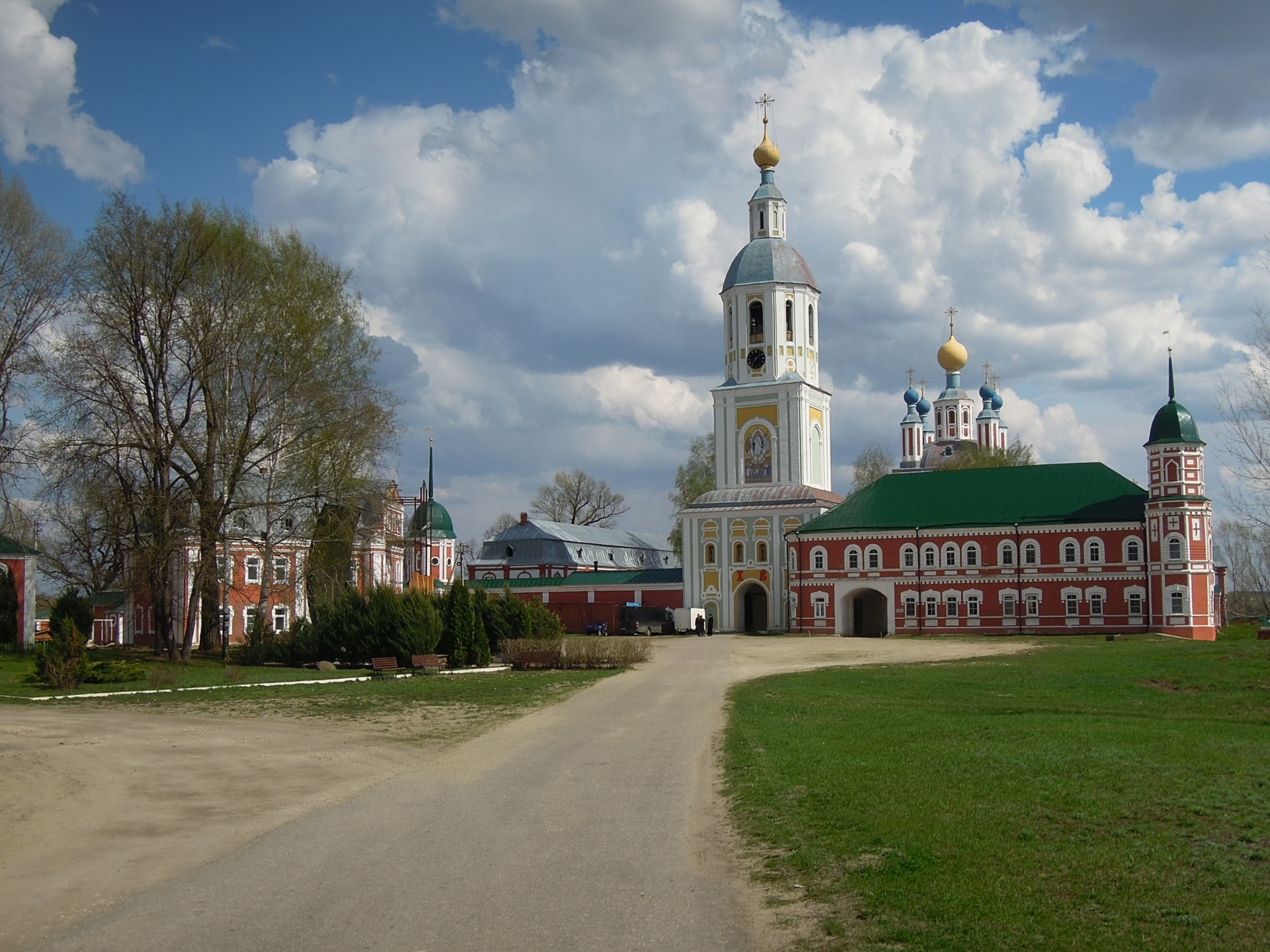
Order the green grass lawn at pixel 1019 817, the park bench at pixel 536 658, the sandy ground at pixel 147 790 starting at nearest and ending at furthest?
the green grass lawn at pixel 1019 817
the sandy ground at pixel 147 790
the park bench at pixel 536 658

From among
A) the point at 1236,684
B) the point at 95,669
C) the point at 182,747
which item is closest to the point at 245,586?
the point at 95,669

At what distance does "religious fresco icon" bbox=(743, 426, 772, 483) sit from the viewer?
67.3m

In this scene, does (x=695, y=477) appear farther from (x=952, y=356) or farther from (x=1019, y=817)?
(x=1019, y=817)

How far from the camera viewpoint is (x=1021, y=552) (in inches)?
2251

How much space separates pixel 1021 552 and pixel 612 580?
982 inches

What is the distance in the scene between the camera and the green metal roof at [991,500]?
56375 mm

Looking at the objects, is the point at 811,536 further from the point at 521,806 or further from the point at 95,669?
the point at 521,806

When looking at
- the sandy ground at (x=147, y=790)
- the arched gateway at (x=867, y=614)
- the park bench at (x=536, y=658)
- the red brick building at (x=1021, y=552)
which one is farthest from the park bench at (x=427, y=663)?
the arched gateway at (x=867, y=614)

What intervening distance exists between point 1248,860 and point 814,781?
5184 millimetres

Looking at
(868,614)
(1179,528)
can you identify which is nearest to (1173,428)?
(1179,528)

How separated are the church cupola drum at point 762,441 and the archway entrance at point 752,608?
0.05 m

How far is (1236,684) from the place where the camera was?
23.2 meters

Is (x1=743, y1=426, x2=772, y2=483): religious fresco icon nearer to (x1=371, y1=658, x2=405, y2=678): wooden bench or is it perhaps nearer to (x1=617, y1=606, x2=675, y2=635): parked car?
Answer: (x1=617, y1=606, x2=675, y2=635): parked car

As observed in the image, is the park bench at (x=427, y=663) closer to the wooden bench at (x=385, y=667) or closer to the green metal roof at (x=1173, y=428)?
the wooden bench at (x=385, y=667)
